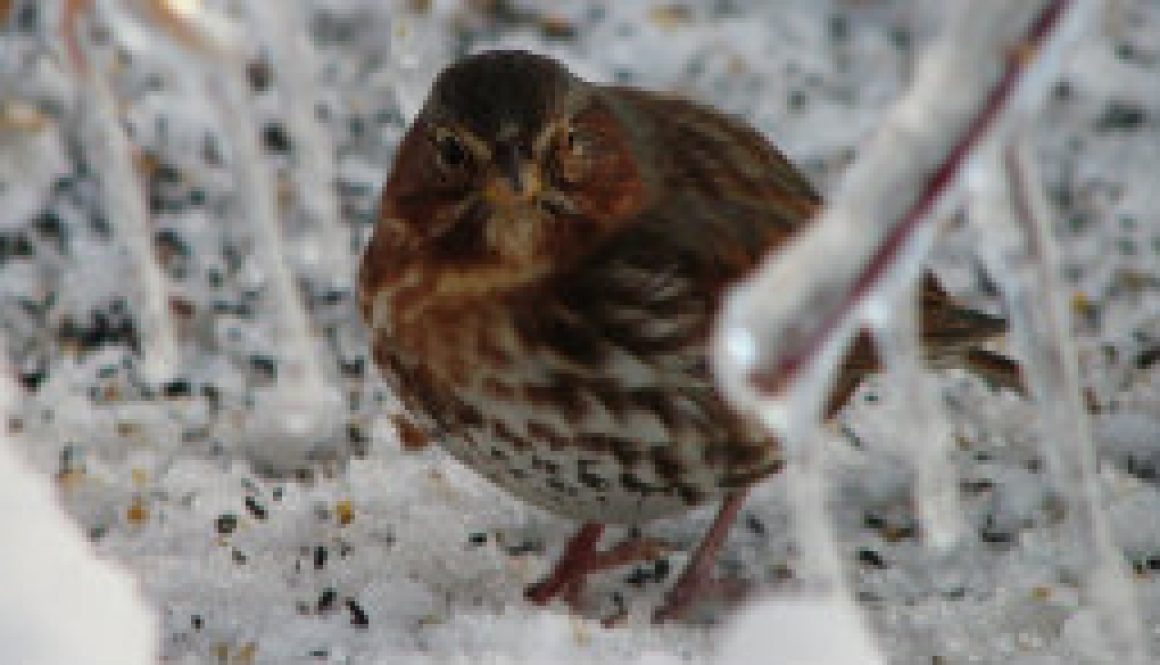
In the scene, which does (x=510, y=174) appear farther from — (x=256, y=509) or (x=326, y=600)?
(x=256, y=509)

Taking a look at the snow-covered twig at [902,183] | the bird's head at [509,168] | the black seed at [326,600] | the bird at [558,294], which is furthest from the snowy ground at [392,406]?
the snow-covered twig at [902,183]

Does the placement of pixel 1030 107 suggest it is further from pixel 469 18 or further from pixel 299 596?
pixel 469 18

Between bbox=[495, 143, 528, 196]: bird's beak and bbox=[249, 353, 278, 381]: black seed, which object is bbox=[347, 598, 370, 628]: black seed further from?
bbox=[249, 353, 278, 381]: black seed

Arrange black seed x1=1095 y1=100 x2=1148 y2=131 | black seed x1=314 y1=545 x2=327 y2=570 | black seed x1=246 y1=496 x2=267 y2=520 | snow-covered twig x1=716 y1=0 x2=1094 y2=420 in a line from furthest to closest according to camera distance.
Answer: black seed x1=1095 y1=100 x2=1148 y2=131, black seed x1=246 y1=496 x2=267 y2=520, black seed x1=314 y1=545 x2=327 y2=570, snow-covered twig x1=716 y1=0 x2=1094 y2=420

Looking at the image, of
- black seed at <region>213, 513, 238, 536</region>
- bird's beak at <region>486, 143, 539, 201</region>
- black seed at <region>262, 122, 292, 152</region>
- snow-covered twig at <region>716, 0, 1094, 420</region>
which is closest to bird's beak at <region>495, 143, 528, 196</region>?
bird's beak at <region>486, 143, 539, 201</region>

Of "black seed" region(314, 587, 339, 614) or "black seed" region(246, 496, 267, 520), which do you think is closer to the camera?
"black seed" region(314, 587, 339, 614)

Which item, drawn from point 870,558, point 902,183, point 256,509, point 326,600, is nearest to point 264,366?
point 256,509

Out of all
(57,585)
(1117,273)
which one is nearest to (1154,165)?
(1117,273)
